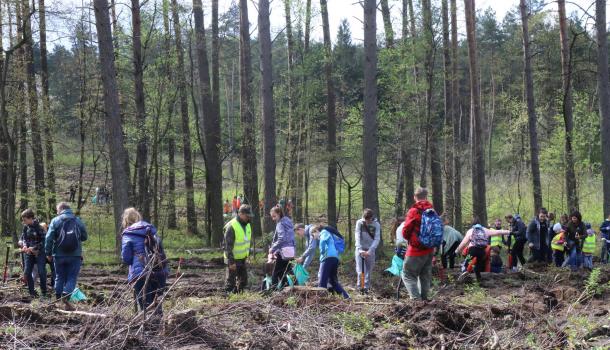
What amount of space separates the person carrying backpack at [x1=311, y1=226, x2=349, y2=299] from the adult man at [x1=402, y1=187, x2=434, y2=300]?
5.90 ft

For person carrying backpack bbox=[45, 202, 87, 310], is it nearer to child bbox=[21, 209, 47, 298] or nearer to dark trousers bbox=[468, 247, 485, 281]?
child bbox=[21, 209, 47, 298]

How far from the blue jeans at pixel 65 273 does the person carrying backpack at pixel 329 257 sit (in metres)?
4.24

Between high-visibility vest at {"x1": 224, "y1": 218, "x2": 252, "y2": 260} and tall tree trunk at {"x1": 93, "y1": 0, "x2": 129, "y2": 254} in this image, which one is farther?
tall tree trunk at {"x1": 93, "y1": 0, "x2": 129, "y2": 254}

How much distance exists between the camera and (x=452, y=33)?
990 inches

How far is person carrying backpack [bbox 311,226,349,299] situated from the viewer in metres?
10.8

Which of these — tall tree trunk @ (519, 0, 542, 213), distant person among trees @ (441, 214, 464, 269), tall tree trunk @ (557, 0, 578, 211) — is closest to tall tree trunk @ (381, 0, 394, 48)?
tall tree trunk @ (519, 0, 542, 213)

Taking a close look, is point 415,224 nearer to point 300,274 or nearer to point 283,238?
point 283,238

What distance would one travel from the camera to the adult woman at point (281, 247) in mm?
11180

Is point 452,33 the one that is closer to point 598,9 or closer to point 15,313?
point 598,9

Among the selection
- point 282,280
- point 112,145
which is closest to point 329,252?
point 282,280

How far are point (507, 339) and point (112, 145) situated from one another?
1144 centimetres

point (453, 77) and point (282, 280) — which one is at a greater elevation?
point (453, 77)

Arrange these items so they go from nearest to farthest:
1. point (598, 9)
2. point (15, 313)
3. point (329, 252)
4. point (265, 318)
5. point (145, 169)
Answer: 1. point (15, 313)
2. point (265, 318)
3. point (329, 252)
4. point (598, 9)
5. point (145, 169)

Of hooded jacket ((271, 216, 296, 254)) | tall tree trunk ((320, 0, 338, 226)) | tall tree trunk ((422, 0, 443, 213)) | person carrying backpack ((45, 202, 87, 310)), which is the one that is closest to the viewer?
person carrying backpack ((45, 202, 87, 310))
